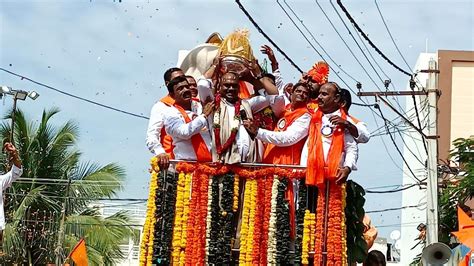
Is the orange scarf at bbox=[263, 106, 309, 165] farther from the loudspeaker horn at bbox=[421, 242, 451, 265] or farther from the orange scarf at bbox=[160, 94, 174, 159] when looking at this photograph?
the loudspeaker horn at bbox=[421, 242, 451, 265]

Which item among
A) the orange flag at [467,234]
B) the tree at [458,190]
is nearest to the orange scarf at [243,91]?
the orange flag at [467,234]

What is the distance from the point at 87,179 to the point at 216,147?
15034mm

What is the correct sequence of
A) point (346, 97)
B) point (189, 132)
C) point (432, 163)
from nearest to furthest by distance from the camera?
point (189, 132)
point (346, 97)
point (432, 163)

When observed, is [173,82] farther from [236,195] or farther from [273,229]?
[273,229]

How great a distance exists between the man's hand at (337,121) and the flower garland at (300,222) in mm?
544

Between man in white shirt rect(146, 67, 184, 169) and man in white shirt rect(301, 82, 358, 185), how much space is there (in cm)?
108

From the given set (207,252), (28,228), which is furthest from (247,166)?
(28,228)

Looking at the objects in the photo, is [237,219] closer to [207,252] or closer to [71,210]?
[207,252]

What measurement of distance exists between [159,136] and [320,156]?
1.30 m

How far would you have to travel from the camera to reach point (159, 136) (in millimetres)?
7148

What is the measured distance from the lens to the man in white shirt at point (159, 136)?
6.89 m

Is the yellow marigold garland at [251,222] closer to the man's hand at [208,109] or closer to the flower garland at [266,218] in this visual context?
the flower garland at [266,218]

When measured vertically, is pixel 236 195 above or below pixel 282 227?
above

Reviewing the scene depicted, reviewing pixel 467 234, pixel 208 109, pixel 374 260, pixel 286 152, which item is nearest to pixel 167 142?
pixel 208 109
